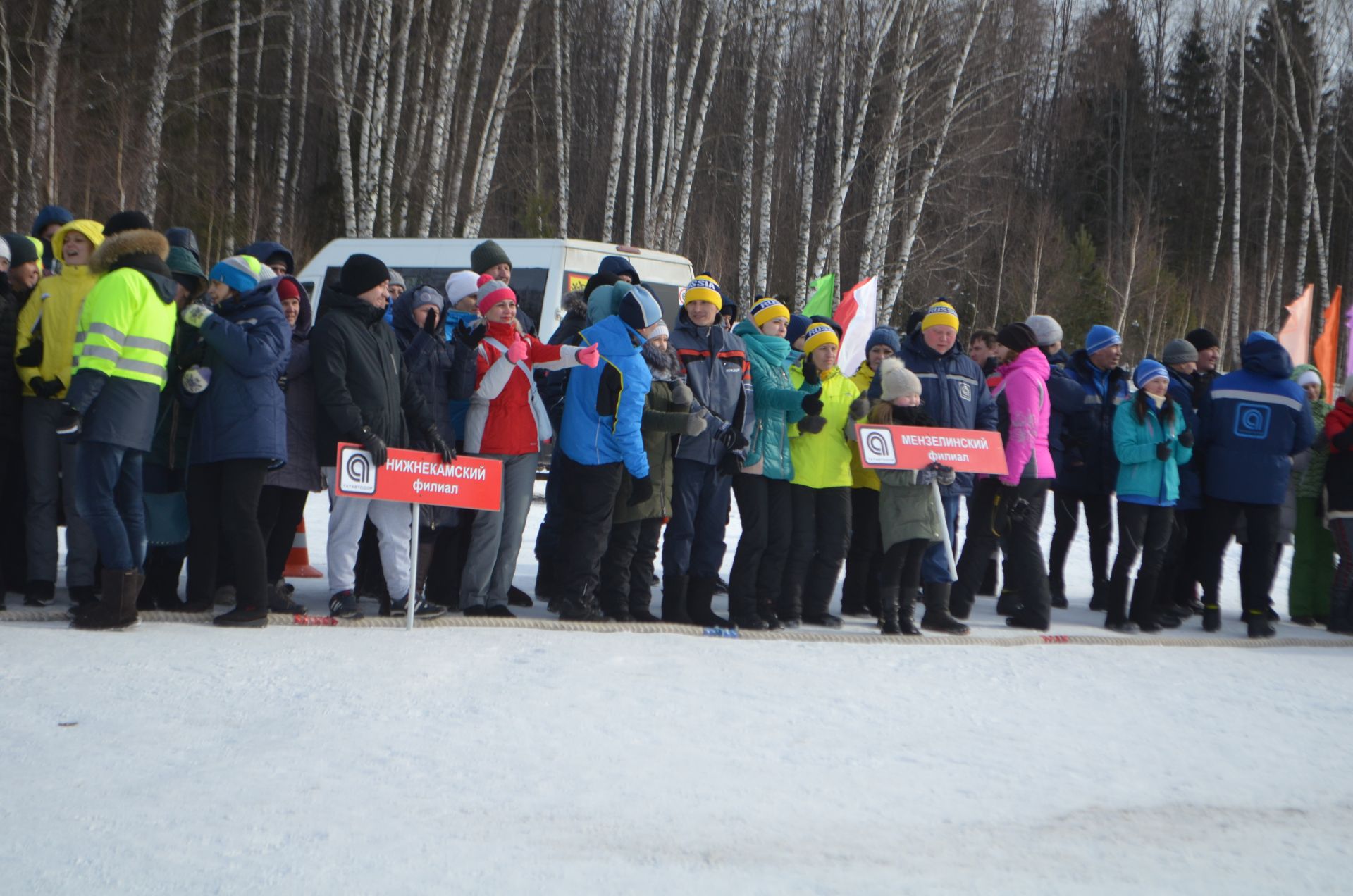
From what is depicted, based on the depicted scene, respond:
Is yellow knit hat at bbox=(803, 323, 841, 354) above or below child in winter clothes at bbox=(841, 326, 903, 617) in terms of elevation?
above

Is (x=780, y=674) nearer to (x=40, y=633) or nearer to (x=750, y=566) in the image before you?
(x=750, y=566)

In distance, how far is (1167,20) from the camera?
1747 inches

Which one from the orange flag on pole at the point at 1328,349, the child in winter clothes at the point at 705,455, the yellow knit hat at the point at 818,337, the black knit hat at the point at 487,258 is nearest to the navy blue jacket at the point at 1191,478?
the yellow knit hat at the point at 818,337

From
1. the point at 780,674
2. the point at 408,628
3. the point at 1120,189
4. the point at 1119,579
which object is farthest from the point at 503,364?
the point at 1120,189

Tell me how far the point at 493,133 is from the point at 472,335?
50.1 ft

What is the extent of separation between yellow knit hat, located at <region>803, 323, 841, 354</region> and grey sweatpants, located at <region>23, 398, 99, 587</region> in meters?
3.67

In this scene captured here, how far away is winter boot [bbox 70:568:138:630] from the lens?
18.4 ft

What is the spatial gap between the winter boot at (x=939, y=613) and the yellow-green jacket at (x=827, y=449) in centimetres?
80

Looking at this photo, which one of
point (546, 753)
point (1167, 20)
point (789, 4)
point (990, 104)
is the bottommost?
point (546, 753)

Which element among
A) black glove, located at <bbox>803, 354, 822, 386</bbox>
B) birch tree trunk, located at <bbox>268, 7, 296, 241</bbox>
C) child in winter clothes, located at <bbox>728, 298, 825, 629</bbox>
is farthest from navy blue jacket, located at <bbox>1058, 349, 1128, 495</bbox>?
birch tree trunk, located at <bbox>268, 7, 296, 241</bbox>

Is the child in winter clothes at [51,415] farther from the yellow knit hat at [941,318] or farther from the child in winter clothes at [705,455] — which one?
the yellow knit hat at [941,318]

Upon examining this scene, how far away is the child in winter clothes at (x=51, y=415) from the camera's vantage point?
595 cm

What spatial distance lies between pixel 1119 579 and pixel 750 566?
2.42 m

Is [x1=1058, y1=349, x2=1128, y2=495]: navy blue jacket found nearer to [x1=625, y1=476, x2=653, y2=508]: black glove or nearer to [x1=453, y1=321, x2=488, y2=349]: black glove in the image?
[x1=625, y1=476, x2=653, y2=508]: black glove
